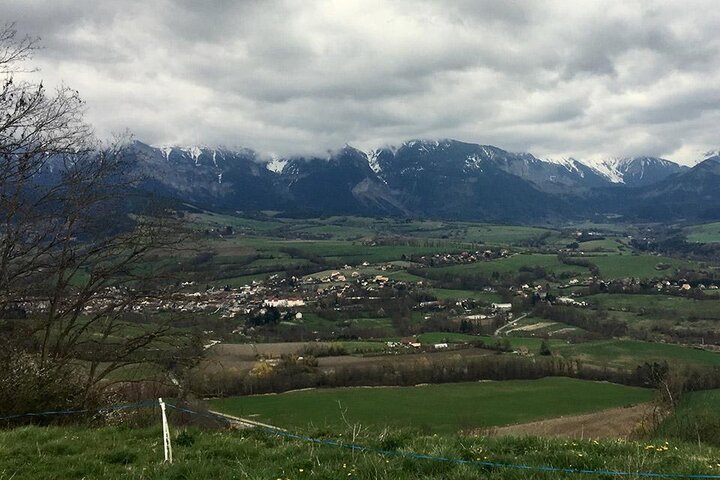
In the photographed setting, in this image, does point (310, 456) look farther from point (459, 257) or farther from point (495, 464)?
point (459, 257)

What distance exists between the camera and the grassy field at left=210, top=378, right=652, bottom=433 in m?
38.1

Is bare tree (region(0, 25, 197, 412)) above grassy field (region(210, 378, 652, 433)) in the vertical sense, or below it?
above

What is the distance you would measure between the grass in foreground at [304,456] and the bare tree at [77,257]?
404cm

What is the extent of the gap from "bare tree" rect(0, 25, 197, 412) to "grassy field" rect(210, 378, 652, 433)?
21.0m

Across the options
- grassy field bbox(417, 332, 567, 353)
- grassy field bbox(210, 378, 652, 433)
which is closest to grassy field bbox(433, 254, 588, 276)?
grassy field bbox(417, 332, 567, 353)

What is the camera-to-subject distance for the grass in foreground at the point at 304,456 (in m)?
6.03

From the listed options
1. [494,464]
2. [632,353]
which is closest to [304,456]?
[494,464]

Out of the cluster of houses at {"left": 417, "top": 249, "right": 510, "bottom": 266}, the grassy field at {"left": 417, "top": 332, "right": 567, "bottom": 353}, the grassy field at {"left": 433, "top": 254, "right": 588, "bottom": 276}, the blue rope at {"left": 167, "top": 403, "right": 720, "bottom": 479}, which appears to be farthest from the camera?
the cluster of houses at {"left": 417, "top": 249, "right": 510, "bottom": 266}

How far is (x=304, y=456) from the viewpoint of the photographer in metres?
6.92

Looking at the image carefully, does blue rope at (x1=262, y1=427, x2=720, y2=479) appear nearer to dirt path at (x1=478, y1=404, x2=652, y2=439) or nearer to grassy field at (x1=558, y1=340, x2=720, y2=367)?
dirt path at (x1=478, y1=404, x2=652, y2=439)

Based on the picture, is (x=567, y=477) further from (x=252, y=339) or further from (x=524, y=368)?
(x=252, y=339)

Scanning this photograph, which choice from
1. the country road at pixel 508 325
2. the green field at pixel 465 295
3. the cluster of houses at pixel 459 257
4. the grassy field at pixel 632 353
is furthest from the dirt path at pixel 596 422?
the cluster of houses at pixel 459 257

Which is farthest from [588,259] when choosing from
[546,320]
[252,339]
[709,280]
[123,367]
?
[123,367]

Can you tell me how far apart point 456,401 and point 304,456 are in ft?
134
